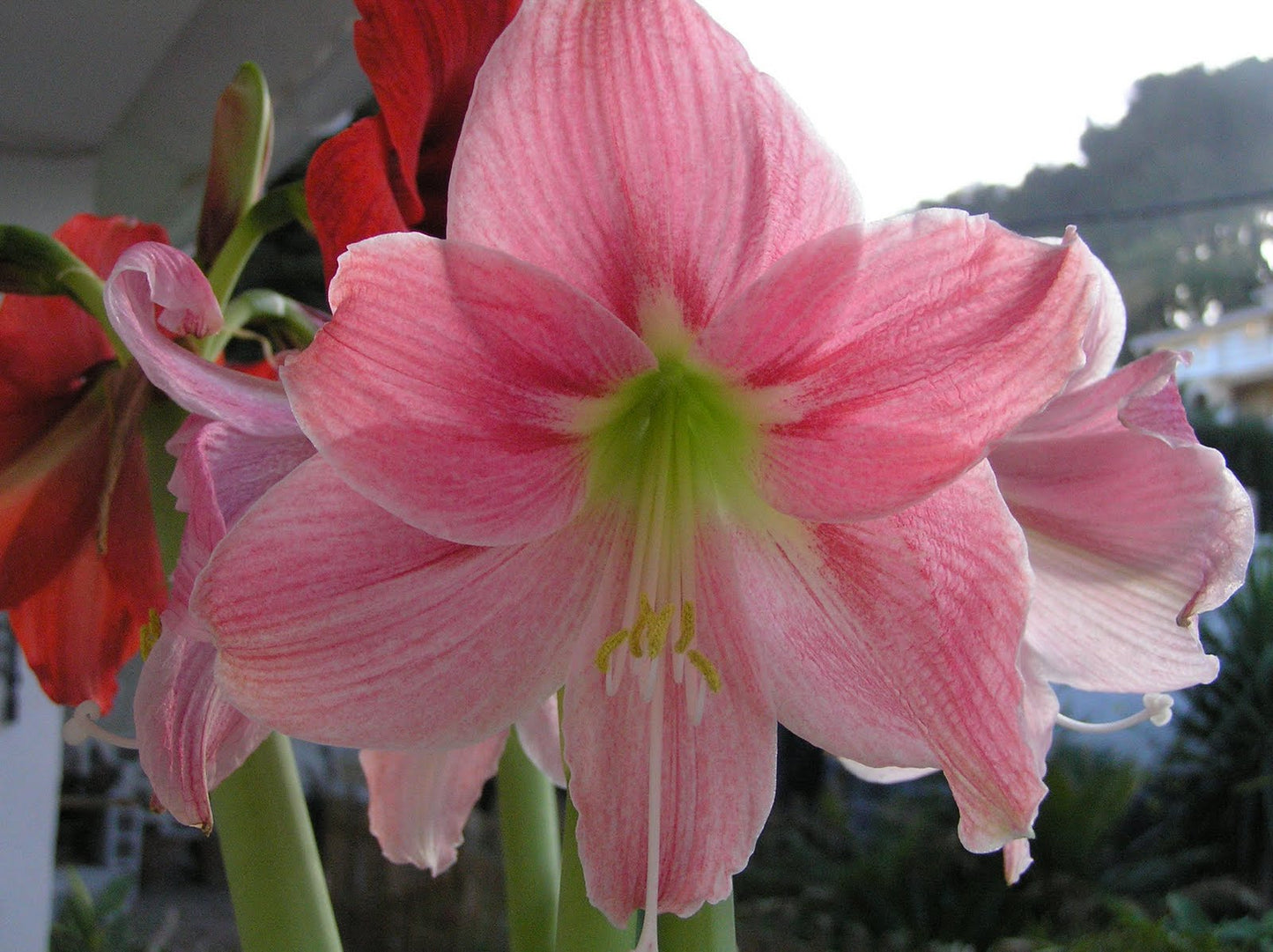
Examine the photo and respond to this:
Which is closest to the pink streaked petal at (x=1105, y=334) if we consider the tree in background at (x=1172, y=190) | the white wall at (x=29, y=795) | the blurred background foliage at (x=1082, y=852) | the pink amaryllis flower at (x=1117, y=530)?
the pink amaryllis flower at (x=1117, y=530)

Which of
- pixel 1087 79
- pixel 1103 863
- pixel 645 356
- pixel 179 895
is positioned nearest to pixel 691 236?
pixel 645 356

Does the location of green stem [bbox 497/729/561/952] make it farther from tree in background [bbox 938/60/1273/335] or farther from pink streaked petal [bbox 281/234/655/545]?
tree in background [bbox 938/60/1273/335]

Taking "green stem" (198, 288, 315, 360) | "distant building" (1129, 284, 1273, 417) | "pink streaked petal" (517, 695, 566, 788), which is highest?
"green stem" (198, 288, 315, 360)

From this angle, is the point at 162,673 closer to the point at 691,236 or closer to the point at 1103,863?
the point at 691,236

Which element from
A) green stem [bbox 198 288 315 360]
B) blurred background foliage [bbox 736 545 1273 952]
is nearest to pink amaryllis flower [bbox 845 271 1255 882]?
green stem [bbox 198 288 315 360]

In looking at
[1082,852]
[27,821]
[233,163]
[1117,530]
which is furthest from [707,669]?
[1082,852]

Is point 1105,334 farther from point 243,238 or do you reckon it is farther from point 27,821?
point 27,821
